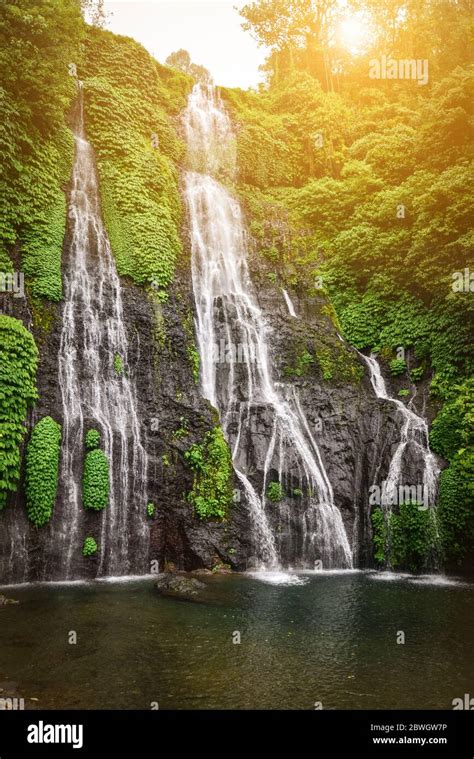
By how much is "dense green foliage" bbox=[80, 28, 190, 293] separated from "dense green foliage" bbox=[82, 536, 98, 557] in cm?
912

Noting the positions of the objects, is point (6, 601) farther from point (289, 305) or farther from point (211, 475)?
point (289, 305)

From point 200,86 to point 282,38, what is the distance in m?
9.67

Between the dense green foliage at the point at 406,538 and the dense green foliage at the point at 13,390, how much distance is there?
1039 cm

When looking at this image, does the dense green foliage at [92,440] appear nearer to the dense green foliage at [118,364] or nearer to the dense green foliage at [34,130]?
the dense green foliage at [118,364]

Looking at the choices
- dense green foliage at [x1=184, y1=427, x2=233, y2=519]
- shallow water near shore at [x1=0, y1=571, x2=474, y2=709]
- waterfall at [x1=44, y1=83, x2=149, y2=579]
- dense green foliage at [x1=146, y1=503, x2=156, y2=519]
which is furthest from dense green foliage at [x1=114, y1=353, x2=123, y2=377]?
shallow water near shore at [x1=0, y1=571, x2=474, y2=709]

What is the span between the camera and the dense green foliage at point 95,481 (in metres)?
13.1

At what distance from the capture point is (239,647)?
7738 millimetres

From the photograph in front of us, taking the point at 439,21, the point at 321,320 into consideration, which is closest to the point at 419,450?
the point at 321,320

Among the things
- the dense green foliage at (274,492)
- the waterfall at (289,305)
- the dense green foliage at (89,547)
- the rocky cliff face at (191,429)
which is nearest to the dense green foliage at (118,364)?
the rocky cliff face at (191,429)

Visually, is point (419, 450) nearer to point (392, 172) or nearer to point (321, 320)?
point (321, 320)

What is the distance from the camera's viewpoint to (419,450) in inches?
591

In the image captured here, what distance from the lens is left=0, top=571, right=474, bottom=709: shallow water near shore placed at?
244 inches
